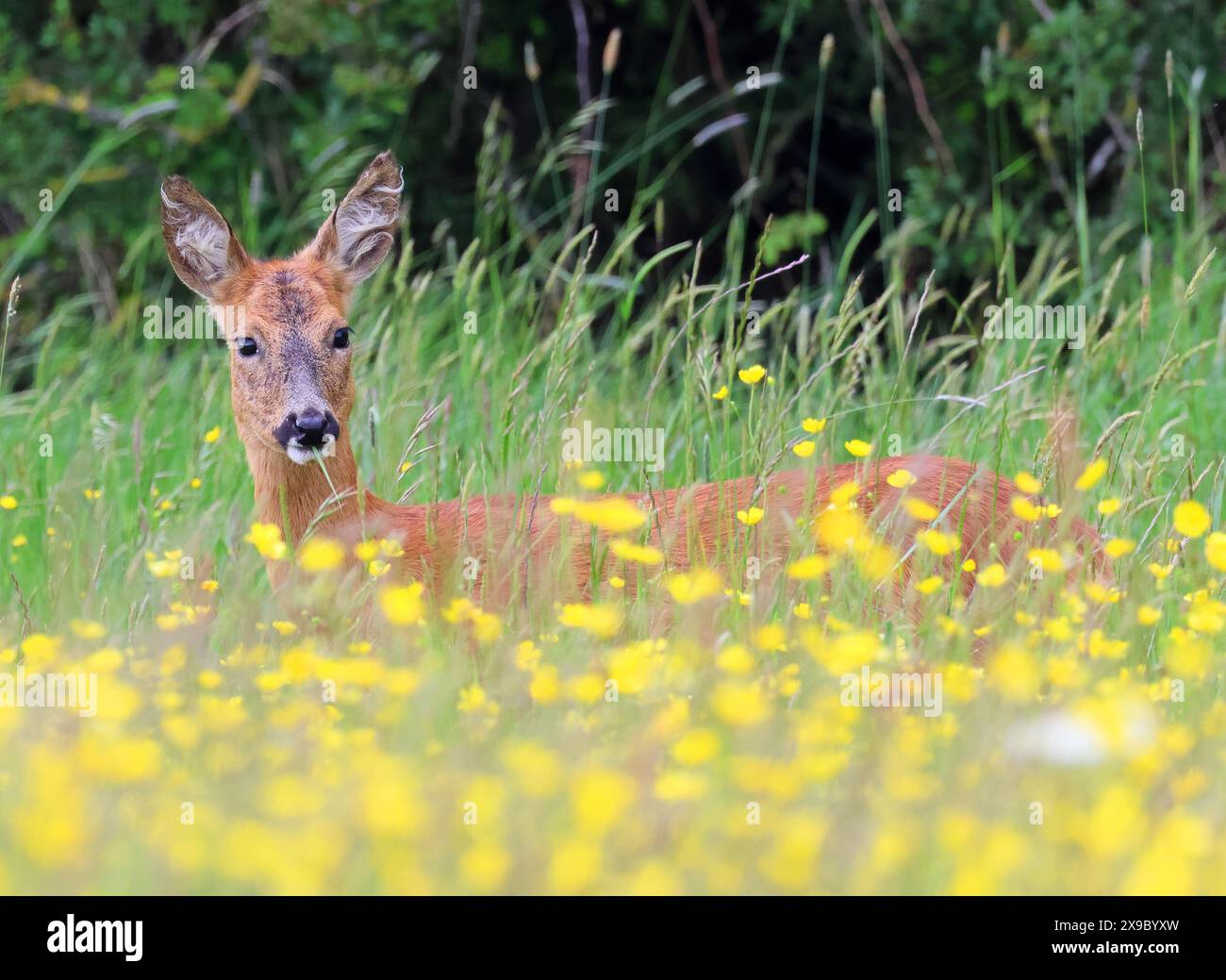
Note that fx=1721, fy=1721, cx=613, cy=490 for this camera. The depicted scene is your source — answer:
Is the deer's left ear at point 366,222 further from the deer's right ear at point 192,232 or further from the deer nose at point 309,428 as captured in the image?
the deer nose at point 309,428

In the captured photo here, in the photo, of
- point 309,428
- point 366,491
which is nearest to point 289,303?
point 309,428

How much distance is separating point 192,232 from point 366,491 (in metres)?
0.91

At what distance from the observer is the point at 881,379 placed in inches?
219

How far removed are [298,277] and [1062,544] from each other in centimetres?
226

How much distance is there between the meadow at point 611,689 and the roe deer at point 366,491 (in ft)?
0.36

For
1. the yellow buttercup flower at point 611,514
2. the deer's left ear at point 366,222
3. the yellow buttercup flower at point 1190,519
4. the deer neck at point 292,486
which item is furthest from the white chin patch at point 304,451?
the yellow buttercup flower at point 1190,519

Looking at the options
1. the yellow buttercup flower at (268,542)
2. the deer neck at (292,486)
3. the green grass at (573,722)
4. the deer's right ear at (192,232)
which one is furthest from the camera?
the deer's right ear at (192,232)

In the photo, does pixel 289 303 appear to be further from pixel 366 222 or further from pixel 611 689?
pixel 611 689

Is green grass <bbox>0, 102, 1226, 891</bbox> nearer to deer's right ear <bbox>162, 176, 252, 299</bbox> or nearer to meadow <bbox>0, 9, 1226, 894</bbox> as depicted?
meadow <bbox>0, 9, 1226, 894</bbox>

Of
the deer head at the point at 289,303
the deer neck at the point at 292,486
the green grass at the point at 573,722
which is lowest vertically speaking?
the green grass at the point at 573,722

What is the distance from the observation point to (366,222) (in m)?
4.86

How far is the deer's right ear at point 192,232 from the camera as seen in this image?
15.3 ft
